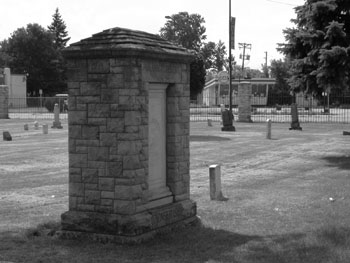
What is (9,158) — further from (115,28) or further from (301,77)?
(115,28)

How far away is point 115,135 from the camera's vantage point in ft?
22.2

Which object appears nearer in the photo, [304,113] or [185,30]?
[304,113]

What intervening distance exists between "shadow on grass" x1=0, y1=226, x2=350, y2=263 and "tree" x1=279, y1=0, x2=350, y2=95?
8.42m

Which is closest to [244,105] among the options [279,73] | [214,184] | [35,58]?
[214,184]

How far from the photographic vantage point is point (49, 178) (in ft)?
41.7

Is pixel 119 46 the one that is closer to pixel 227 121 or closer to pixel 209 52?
pixel 227 121

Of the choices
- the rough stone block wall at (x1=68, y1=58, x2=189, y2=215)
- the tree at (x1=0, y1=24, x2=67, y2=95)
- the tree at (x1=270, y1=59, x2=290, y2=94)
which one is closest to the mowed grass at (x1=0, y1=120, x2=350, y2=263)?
the rough stone block wall at (x1=68, y1=58, x2=189, y2=215)

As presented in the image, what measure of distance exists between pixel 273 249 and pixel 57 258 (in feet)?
8.01

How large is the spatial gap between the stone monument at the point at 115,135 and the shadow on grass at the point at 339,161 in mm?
8760

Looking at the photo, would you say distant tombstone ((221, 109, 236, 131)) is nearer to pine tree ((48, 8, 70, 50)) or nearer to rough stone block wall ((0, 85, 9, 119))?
rough stone block wall ((0, 85, 9, 119))

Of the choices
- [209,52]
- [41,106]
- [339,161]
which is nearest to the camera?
[339,161]

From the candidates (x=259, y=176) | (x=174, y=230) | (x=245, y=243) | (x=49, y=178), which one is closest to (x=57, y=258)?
(x=174, y=230)

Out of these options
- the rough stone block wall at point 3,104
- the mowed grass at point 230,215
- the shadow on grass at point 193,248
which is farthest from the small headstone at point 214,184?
the rough stone block wall at point 3,104

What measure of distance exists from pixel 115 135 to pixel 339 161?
1090cm
